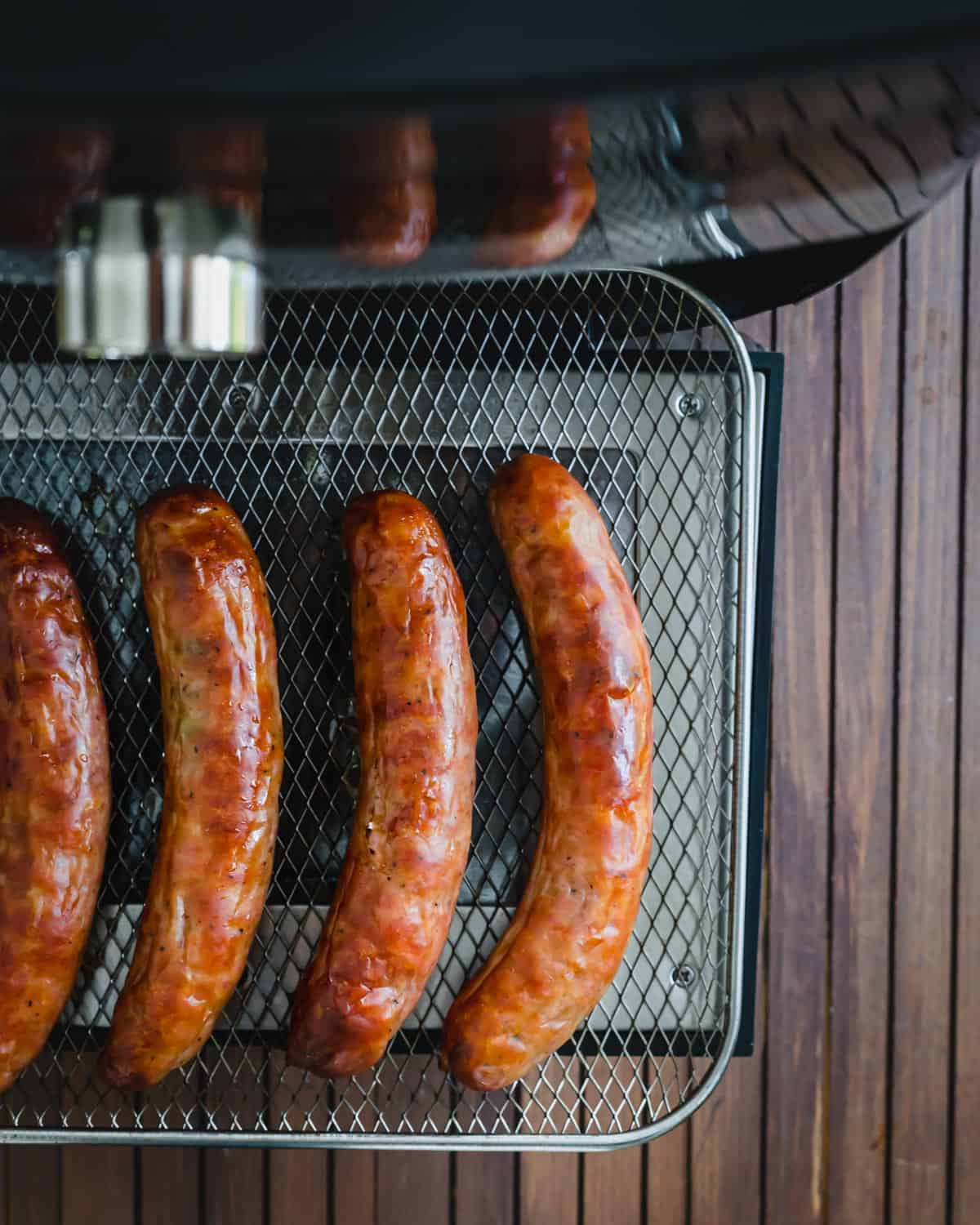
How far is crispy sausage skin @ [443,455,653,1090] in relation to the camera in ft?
2.60

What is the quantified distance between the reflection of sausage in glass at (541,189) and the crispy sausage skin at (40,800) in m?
0.53

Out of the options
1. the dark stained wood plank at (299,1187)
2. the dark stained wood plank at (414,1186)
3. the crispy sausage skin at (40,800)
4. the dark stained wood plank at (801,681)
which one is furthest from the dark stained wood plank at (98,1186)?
the dark stained wood plank at (801,681)

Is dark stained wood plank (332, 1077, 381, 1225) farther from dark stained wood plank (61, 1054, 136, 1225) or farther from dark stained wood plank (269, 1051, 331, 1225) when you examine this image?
dark stained wood plank (61, 1054, 136, 1225)

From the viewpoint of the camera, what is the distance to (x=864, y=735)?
1149mm

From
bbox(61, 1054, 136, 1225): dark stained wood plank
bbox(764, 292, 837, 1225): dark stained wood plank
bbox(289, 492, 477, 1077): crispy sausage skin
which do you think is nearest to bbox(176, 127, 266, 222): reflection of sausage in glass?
bbox(289, 492, 477, 1077): crispy sausage skin

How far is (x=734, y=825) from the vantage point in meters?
0.86

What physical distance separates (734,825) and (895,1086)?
55 cm

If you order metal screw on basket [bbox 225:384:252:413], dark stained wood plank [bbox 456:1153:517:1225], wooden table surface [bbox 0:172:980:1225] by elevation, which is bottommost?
dark stained wood plank [bbox 456:1153:517:1225]

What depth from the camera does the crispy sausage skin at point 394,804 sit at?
778 millimetres

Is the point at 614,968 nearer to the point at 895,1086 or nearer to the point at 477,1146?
the point at 477,1146

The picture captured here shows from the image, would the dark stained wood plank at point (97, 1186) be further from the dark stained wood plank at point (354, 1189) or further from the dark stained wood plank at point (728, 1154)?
the dark stained wood plank at point (728, 1154)

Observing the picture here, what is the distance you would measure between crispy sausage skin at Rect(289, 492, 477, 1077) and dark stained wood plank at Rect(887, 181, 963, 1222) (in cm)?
62

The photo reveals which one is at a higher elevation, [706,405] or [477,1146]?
[706,405]

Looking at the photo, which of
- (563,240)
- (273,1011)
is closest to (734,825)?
(273,1011)
